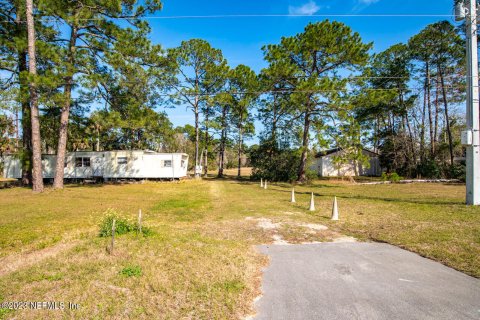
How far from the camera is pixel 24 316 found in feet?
8.60

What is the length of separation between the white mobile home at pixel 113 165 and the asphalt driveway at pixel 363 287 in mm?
18769

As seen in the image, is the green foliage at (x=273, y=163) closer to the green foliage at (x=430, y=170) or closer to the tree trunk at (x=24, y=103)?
the green foliage at (x=430, y=170)

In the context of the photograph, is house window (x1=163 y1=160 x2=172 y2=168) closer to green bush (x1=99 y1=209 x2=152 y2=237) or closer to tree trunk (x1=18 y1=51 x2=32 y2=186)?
tree trunk (x1=18 y1=51 x2=32 y2=186)

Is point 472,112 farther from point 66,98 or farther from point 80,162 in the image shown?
point 80,162

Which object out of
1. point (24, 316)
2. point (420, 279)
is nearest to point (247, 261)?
point (420, 279)

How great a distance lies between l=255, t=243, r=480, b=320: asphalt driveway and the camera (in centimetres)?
271

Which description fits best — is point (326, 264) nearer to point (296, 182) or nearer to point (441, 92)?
point (296, 182)

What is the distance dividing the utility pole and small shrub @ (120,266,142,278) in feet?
36.8

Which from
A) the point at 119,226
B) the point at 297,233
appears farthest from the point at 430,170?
the point at 119,226

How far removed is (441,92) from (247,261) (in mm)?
29351

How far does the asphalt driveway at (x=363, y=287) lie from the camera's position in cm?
271

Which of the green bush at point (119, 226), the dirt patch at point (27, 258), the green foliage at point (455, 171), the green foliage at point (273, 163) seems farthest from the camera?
the green foliage at point (273, 163)

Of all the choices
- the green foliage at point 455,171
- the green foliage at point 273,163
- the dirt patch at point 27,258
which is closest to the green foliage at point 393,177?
the green foliage at point 455,171

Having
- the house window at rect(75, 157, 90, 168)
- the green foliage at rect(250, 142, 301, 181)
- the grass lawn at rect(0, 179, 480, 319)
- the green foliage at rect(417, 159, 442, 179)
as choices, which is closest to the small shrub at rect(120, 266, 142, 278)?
the grass lawn at rect(0, 179, 480, 319)
